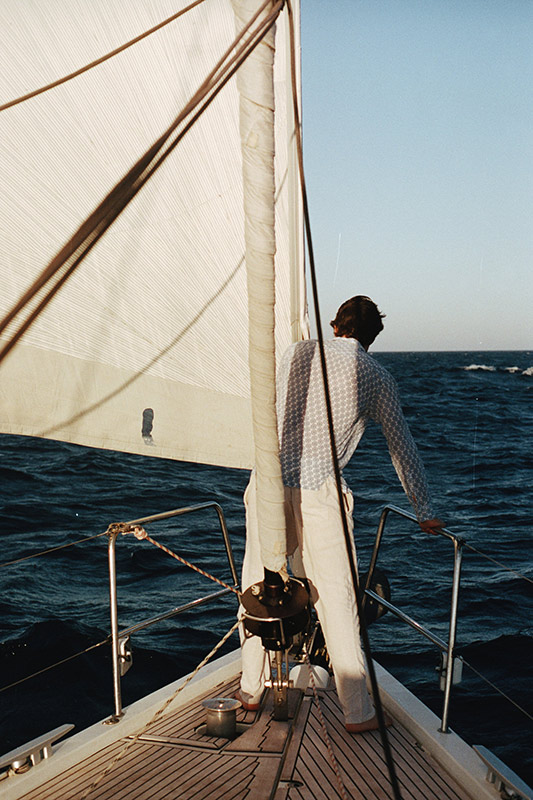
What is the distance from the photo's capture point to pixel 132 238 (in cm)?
232

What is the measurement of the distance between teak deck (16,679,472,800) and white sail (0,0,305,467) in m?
1.10

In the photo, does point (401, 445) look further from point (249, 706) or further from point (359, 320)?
point (249, 706)

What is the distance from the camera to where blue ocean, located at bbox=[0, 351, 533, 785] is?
5043 mm

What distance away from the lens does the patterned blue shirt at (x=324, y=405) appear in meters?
2.54

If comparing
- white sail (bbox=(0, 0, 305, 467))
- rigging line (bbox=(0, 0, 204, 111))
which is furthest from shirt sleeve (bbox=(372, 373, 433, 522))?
rigging line (bbox=(0, 0, 204, 111))

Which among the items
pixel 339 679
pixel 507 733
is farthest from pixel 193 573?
pixel 339 679

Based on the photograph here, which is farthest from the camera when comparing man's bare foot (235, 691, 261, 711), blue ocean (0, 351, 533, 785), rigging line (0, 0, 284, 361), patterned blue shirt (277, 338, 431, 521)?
blue ocean (0, 351, 533, 785)

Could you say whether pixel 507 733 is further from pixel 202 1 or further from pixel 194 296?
pixel 202 1

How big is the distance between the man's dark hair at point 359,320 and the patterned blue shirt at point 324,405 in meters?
0.08

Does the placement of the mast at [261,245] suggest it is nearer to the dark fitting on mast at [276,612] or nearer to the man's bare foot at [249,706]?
the dark fitting on mast at [276,612]

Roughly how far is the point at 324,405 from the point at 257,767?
1.34 meters

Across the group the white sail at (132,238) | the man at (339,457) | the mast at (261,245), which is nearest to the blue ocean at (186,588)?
the man at (339,457)

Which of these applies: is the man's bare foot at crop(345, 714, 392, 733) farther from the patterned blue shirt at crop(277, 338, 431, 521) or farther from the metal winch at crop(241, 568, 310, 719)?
the patterned blue shirt at crop(277, 338, 431, 521)

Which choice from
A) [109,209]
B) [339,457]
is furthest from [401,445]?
[109,209]
